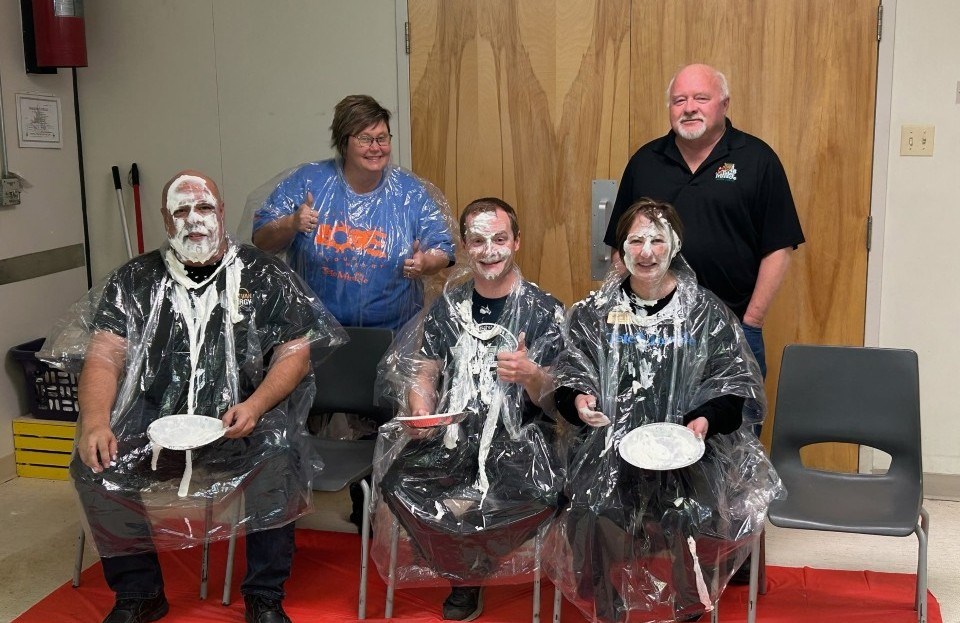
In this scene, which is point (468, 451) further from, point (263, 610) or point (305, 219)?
point (305, 219)

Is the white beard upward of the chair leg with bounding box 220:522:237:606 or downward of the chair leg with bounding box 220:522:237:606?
upward

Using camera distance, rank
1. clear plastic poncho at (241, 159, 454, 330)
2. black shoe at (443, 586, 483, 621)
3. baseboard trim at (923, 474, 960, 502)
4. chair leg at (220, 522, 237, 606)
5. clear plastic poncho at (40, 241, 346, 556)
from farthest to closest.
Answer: baseboard trim at (923, 474, 960, 502)
clear plastic poncho at (241, 159, 454, 330)
chair leg at (220, 522, 237, 606)
black shoe at (443, 586, 483, 621)
clear plastic poncho at (40, 241, 346, 556)

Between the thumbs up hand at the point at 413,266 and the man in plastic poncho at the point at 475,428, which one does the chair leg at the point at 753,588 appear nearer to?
the man in plastic poncho at the point at 475,428

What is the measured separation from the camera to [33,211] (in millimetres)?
3785

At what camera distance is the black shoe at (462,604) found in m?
2.58

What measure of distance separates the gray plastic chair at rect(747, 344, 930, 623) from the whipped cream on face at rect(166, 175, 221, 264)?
159cm

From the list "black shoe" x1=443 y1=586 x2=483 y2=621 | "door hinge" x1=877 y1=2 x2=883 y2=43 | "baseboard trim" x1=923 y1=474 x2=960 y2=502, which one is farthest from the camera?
"baseboard trim" x1=923 y1=474 x2=960 y2=502

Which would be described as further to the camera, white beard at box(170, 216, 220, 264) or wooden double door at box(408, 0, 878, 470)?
wooden double door at box(408, 0, 878, 470)

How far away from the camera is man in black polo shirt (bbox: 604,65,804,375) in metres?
2.72

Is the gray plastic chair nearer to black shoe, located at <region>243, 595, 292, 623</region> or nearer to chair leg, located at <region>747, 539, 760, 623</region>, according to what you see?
chair leg, located at <region>747, 539, 760, 623</region>

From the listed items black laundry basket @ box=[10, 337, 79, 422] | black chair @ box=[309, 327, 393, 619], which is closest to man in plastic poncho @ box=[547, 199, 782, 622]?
black chair @ box=[309, 327, 393, 619]

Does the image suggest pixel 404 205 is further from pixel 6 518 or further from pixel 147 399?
pixel 6 518

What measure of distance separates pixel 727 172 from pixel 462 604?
139 centimetres

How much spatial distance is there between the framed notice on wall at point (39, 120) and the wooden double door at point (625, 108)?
57.8 inches
